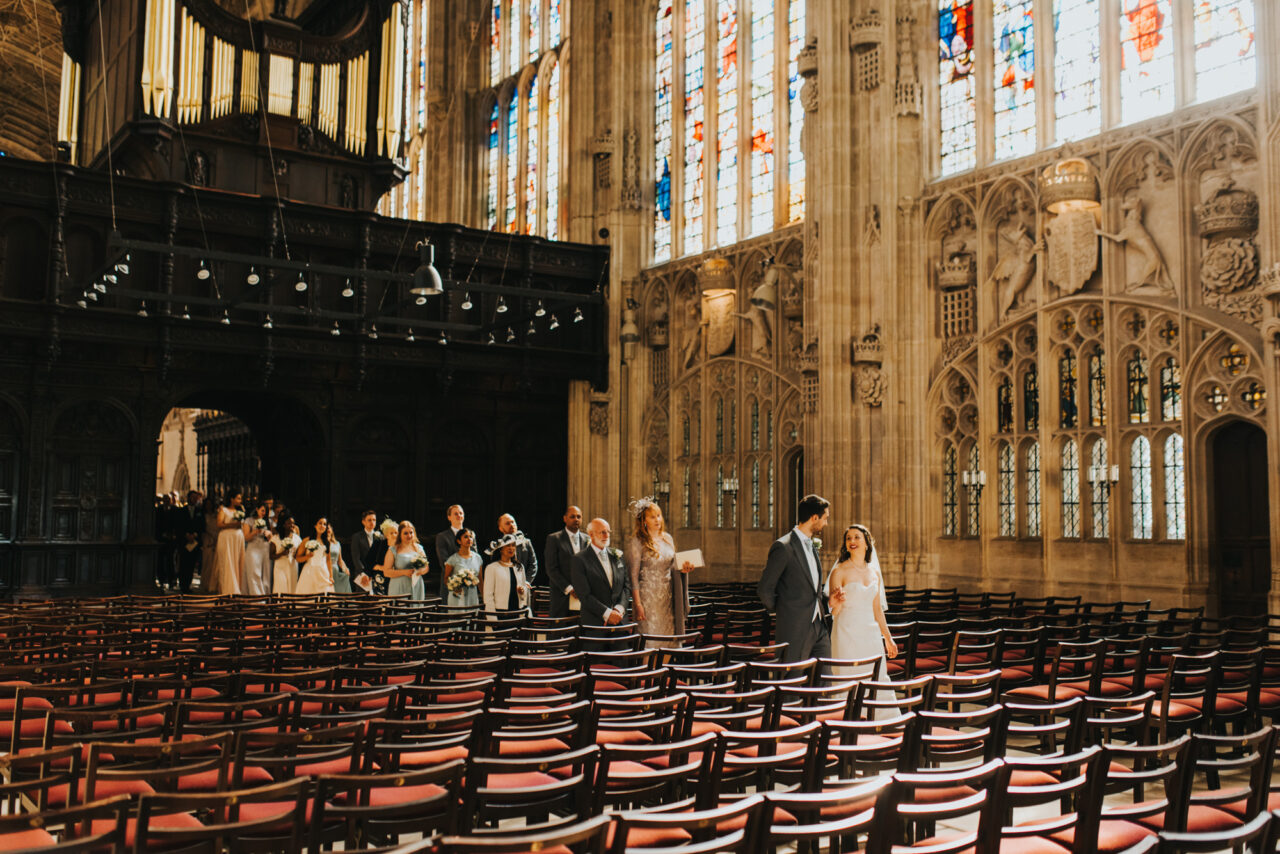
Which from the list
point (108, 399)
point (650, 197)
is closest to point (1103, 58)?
point (650, 197)

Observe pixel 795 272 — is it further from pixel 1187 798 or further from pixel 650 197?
pixel 1187 798

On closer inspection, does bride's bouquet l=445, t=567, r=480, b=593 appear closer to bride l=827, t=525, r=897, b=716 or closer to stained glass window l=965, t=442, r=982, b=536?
bride l=827, t=525, r=897, b=716

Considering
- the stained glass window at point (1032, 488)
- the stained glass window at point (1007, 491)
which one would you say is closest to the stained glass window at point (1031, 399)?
the stained glass window at point (1032, 488)

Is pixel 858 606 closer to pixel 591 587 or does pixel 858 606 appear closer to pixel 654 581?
pixel 654 581

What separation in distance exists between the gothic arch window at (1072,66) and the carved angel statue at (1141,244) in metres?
1.37

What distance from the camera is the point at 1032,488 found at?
16625 mm

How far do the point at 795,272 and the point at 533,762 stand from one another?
17.1m

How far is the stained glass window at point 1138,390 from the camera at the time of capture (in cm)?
1512

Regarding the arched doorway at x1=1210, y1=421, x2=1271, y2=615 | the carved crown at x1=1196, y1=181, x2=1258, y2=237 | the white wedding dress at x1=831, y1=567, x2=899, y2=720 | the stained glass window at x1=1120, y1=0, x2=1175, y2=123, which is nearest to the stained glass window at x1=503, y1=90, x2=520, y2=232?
the stained glass window at x1=1120, y1=0, x2=1175, y2=123

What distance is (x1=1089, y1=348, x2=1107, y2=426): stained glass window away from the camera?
15.7m

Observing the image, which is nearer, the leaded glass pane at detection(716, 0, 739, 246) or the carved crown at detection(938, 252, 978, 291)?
→ the carved crown at detection(938, 252, 978, 291)

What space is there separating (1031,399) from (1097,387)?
44.8 inches

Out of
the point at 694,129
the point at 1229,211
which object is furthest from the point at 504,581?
the point at 694,129

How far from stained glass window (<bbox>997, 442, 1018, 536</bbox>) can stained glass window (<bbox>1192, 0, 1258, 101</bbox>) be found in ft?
18.3
